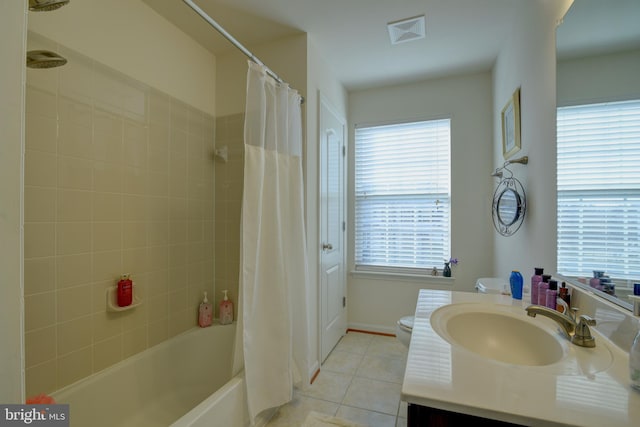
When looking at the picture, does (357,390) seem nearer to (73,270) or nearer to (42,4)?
(73,270)

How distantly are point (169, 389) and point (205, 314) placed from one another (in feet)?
1.58

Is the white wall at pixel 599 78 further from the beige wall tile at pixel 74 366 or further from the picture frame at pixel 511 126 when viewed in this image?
the beige wall tile at pixel 74 366

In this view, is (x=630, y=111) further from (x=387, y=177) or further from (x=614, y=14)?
(x=387, y=177)

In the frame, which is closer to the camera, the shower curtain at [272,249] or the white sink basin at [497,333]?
the white sink basin at [497,333]

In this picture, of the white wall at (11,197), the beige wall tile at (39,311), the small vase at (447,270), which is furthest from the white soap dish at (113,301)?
the small vase at (447,270)

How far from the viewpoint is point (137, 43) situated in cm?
163

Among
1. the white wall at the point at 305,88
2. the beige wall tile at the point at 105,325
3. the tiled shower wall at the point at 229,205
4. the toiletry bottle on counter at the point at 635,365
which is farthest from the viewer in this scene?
the tiled shower wall at the point at 229,205

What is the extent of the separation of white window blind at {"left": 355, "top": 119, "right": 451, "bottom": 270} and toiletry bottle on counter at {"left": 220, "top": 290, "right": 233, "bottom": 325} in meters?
1.40

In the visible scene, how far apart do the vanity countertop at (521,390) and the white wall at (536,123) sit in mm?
655

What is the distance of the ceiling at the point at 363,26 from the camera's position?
5.59 ft

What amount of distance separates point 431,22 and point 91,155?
2234 mm

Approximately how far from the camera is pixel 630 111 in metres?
0.81

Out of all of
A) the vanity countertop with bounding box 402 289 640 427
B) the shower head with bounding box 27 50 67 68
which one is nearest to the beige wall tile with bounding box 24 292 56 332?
the shower head with bounding box 27 50 67 68

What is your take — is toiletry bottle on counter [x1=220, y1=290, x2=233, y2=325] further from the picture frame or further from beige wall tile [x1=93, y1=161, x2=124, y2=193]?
the picture frame
